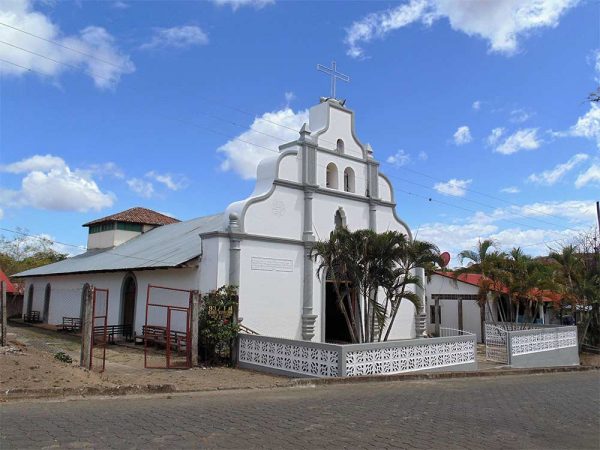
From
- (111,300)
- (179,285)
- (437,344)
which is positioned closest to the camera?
(437,344)

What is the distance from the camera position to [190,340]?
13.4 metres

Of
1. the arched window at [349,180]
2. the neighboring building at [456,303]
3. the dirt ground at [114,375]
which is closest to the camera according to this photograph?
the dirt ground at [114,375]

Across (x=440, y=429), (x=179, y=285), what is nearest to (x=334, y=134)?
(x=179, y=285)

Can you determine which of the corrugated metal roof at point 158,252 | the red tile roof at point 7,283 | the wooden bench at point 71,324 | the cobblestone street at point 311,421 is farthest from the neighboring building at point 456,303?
the red tile roof at point 7,283

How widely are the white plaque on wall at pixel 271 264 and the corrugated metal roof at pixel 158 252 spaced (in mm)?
1580

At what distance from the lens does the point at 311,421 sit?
23.4ft

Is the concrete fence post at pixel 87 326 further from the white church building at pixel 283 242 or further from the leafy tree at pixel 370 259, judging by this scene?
the leafy tree at pixel 370 259

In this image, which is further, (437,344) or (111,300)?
(111,300)

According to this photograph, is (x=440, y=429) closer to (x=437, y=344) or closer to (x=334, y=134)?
(x=437, y=344)

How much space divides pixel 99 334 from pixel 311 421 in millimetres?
14653

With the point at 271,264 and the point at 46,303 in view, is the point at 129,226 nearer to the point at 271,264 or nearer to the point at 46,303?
the point at 46,303

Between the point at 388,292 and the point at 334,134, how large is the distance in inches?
273

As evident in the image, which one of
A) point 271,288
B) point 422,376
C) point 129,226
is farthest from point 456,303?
point 129,226

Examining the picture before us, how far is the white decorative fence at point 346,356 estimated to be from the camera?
11.9 meters
